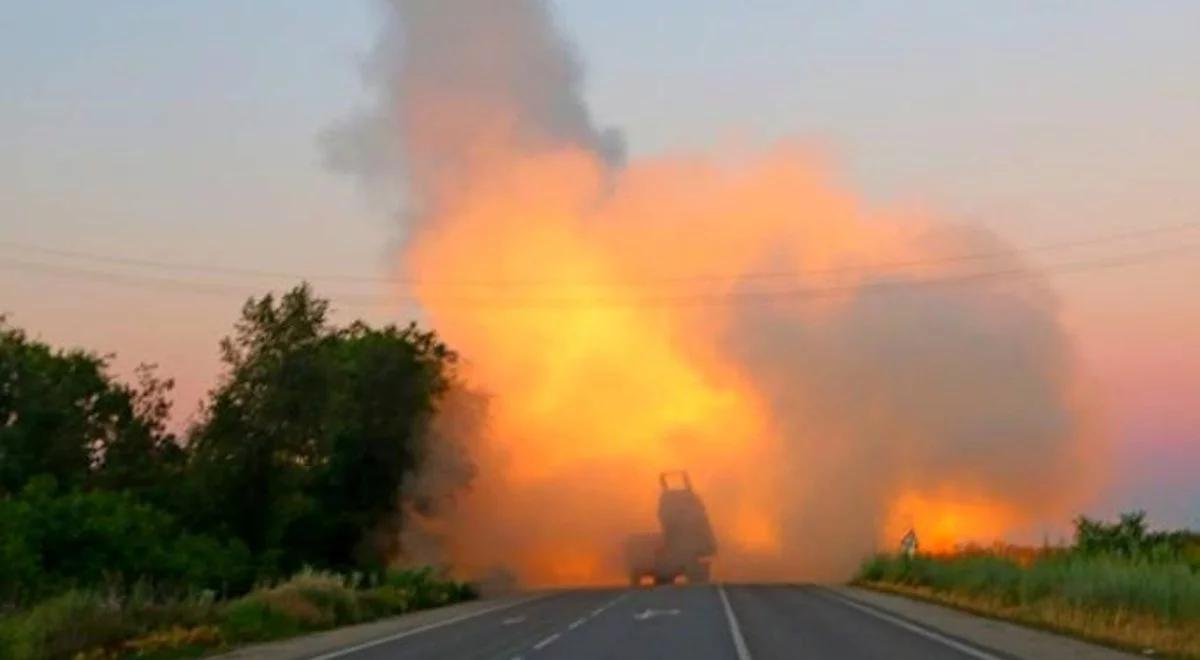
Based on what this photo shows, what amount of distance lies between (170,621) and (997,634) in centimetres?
1521

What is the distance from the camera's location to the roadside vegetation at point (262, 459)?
5706 cm

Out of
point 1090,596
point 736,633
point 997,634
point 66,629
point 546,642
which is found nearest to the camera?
point 66,629

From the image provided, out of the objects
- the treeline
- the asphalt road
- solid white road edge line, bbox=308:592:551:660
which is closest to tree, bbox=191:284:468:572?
the treeline

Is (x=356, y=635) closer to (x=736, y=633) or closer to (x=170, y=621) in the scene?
(x=170, y=621)

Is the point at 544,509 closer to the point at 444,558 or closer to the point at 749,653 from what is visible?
the point at 444,558

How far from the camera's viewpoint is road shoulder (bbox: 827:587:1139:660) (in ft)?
89.7

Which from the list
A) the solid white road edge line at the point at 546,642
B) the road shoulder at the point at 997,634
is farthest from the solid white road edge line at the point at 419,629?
the road shoulder at the point at 997,634

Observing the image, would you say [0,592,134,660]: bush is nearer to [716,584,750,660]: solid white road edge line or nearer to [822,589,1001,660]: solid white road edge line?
[716,584,750,660]: solid white road edge line

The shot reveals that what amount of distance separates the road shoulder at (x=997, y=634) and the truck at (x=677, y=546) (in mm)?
28176

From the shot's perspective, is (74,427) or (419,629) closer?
(419,629)

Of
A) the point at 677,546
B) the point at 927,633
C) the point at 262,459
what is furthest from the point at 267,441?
the point at 927,633

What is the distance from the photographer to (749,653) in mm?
27312

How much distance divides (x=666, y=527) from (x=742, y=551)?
8.30 m

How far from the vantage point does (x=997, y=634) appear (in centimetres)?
3275
